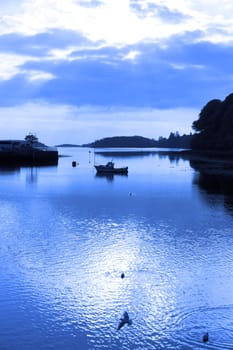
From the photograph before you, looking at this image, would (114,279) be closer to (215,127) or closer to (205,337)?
(205,337)

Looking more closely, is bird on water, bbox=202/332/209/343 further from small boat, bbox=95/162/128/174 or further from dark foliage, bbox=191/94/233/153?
dark foliage, bbox=191/94/233/153

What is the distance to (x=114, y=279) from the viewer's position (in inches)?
731

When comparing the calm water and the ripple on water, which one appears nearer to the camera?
the ripple on water

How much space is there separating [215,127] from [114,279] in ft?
467

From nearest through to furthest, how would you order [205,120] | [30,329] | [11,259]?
1. [30,329]
2. [11,259]
3. [205,120]

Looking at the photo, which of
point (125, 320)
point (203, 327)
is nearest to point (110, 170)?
point (125, 320)

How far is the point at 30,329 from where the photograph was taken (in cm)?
1384

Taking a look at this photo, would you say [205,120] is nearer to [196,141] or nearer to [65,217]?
[196,141]

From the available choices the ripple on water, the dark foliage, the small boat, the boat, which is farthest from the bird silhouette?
the dark foliage

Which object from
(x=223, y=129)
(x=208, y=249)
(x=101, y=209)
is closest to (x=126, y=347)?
(x=208, y=249)

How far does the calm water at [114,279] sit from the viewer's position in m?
13.5

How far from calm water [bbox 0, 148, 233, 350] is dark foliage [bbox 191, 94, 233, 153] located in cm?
11107

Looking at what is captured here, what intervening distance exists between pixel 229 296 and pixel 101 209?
72.6 ft

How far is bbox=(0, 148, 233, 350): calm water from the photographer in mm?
13484
